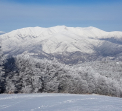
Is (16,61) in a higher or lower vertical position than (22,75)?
higher

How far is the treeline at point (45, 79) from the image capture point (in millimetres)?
46188

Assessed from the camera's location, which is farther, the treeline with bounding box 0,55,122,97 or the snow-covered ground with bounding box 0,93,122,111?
the treeline with bounding box 0,55,122,97

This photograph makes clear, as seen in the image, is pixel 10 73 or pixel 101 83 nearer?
pixel 10 73

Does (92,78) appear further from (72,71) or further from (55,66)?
(55,66)

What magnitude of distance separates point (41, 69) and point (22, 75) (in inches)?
305

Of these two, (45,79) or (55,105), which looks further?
(45,79)

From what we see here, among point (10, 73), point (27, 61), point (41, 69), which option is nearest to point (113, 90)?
point (41, 69)

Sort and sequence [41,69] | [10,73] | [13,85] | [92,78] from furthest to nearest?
[92,78] < [41,69] < [10,73] < [13,85]

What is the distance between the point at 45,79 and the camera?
180 ft

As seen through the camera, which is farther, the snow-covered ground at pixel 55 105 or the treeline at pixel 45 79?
the treeline at pixel 45 79

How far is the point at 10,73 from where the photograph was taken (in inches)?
1843

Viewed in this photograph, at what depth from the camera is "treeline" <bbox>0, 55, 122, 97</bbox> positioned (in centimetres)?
4619

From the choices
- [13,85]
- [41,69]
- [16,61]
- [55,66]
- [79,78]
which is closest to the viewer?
[13,85]

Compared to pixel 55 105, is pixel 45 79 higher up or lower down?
lower down
